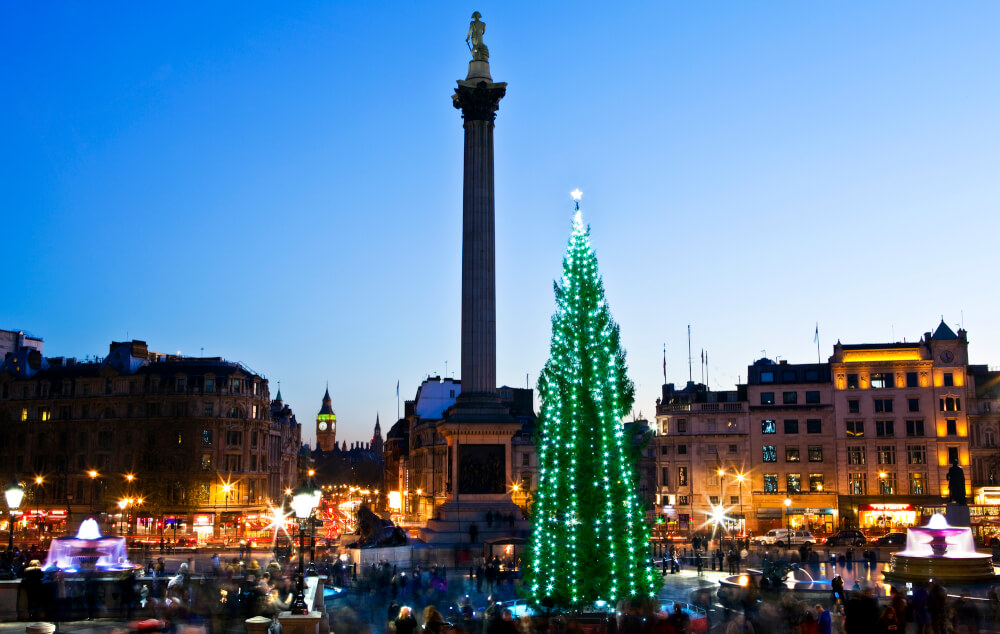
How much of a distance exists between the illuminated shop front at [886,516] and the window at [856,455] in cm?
389

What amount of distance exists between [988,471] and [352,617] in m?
64.2

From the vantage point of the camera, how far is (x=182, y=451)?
87125mm

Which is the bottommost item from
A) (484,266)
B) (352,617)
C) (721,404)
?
(352,617)

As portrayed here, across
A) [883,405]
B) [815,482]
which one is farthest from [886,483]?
[883,405]

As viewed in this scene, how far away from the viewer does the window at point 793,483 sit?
8281cm

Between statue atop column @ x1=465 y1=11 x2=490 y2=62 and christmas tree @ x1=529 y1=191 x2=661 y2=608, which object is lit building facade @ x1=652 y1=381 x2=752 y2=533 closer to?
statue atop column @ x1=465 y1=11 x2=490 y2=62

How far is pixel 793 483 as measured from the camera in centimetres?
8306

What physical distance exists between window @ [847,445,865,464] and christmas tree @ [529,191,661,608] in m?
60.0

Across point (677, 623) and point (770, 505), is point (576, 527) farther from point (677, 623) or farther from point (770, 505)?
point (770, 505)

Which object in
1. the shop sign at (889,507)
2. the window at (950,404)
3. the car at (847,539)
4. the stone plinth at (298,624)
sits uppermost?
the window at (950,404)

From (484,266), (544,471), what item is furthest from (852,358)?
(544,471)

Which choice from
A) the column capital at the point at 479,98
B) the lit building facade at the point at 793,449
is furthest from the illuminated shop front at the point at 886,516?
the column capital at the point at 479,98

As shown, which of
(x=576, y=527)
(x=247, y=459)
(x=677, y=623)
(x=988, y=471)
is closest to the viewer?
(x=677, y=623)

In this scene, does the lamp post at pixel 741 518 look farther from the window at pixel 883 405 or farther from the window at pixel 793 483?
the window at pixel 883 405
